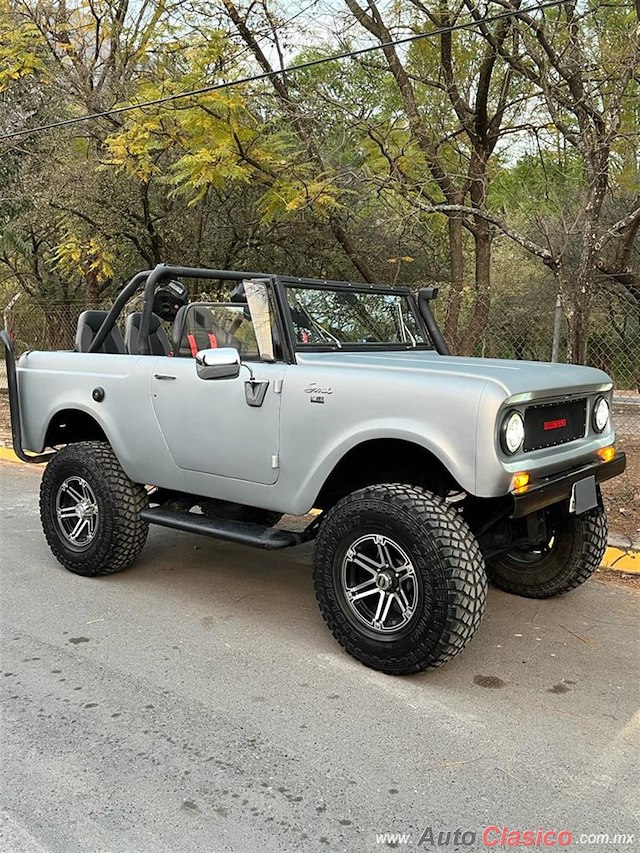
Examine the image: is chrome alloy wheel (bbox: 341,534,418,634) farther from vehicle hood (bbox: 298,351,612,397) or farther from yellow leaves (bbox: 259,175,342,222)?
yellow leaves (bbox: 259,175,342,222)

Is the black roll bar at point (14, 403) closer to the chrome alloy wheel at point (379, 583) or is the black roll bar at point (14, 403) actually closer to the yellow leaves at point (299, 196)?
the chrome alloy wheel at point (379, 583)

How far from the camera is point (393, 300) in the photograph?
4848mm

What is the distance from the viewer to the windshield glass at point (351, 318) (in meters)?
4.16

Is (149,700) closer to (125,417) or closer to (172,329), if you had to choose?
(125,417)

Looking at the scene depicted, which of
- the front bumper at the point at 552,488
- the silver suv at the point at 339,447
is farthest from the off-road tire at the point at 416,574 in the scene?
the front bumper at the point at 552,488

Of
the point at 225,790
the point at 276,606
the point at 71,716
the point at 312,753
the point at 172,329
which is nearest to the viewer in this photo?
the point at 225,790

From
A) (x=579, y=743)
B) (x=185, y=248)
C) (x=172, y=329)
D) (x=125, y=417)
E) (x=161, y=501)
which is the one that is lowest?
(x=579, y=743)

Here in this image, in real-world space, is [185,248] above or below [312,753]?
above

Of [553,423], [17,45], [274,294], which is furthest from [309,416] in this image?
[17,45]

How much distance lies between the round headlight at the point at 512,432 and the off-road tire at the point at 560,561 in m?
0.91

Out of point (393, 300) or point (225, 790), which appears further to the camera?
point (393, 300)

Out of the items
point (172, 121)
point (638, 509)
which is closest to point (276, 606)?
point (638, 509)

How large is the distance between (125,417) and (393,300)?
73.8 inches

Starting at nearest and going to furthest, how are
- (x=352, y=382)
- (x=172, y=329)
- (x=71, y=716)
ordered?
(x=71, y=716) → (x=352, y=382) → (x=172, y=329)
